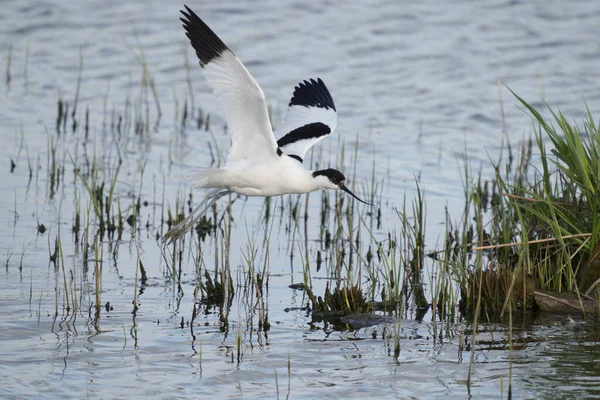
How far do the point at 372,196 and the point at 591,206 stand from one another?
286 centimetres

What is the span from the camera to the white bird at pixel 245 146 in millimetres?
6922

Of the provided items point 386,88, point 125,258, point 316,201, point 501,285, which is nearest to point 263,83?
point 386,88

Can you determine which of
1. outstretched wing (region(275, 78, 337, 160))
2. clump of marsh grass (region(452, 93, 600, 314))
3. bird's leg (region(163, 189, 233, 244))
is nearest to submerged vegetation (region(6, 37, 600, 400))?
clump of marsh grass (region(452, 93, 600, 314))

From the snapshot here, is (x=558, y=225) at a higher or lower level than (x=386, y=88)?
lower

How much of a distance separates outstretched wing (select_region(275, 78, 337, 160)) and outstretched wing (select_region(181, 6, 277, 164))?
592 mm

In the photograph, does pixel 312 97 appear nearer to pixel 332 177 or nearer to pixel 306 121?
pixel 306 121

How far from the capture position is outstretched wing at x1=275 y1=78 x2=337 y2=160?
819cm

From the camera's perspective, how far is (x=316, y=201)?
9312mm

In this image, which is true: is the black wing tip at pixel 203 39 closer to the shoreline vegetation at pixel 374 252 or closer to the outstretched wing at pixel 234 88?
the outstretched wing at pixel 234 88

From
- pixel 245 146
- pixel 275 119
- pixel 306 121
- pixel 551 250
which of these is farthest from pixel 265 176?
pixel 275 119

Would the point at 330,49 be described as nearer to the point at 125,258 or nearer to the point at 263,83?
the point at 263,83

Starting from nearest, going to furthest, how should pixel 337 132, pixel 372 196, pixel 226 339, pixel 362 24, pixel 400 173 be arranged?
pixel 226 339 < pixel 372 196 < pixel 400 173 < pixel 337 132 < pixel 362 24

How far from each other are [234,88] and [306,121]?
1.81 meters

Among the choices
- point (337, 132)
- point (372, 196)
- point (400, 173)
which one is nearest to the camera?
point (372, 196)
